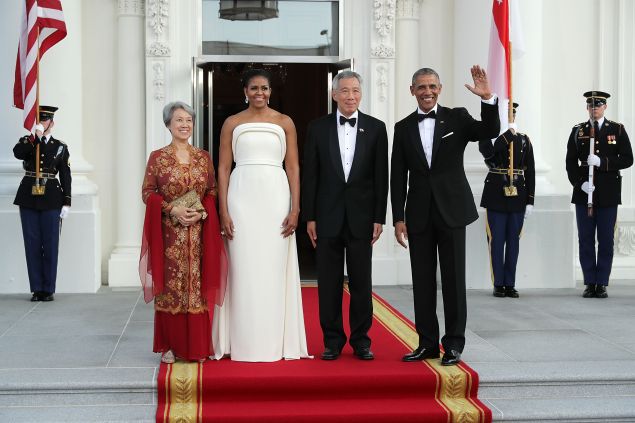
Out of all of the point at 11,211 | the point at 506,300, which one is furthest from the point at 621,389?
the point at 11,211

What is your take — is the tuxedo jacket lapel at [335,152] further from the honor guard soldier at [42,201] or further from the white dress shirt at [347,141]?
the honor guard soldier at [42,201]

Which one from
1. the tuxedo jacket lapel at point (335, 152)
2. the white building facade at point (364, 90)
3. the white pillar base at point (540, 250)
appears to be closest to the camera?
the tuxedo jacket lapel at point (335, 152)

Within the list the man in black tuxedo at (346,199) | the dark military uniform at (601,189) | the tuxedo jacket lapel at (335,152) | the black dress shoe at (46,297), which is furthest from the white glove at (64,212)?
the dark military uniform at (601,189)

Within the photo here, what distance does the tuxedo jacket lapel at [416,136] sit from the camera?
5.80 meters

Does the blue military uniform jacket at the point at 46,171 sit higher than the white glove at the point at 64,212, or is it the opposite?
the blue military uniform jacket at the point at 46,171

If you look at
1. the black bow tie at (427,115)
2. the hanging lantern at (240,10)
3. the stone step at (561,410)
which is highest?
the hanging lantern at (240,10)

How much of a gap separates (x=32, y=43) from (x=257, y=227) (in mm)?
4133

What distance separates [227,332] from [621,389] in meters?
2.47

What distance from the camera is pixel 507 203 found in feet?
30.3

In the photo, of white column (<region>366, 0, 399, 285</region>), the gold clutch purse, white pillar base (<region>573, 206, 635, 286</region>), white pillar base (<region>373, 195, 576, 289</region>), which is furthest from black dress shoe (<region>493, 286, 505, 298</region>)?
the gold clutch purse

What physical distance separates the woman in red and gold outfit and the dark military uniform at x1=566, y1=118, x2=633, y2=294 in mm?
4761

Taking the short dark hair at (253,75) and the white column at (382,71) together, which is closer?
the short dark hair at (253,75)

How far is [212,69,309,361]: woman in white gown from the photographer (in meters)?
5.96

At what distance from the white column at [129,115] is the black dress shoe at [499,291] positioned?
3813 mm
